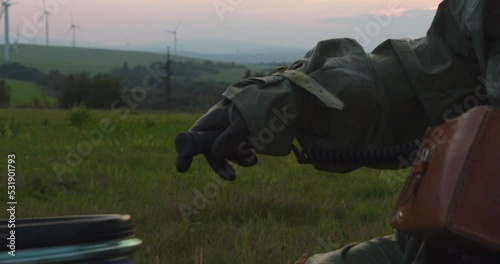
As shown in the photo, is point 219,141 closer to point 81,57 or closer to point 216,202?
point 216,202

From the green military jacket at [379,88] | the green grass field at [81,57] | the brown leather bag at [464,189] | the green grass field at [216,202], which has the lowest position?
the green grass field at [81,57]

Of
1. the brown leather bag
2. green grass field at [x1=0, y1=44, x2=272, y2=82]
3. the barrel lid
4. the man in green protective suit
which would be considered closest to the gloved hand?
the man in green protective suit

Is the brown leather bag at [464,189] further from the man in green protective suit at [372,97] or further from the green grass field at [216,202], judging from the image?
the green grass field at [216,202]

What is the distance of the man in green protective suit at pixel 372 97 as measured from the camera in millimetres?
1449

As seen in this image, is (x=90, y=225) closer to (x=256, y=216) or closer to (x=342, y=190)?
(x=256, y=216)

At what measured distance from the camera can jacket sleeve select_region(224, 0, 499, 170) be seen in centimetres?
150

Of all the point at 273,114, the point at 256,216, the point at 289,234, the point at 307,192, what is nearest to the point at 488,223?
the point at 273,114

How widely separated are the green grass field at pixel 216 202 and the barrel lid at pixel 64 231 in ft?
6.47

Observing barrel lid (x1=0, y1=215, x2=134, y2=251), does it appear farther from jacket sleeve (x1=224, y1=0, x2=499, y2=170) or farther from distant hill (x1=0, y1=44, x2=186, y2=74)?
distant hill (x1=0, y1=44, x2=186, y2=74)

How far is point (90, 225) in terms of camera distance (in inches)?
34.6

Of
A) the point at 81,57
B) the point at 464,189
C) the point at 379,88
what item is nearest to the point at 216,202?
the point at 379,88

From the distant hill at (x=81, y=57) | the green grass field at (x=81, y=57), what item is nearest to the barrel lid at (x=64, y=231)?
the green grass field at (x=81, y=57)

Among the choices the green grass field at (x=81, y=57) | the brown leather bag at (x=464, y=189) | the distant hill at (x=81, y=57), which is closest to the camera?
the brown leather bag at (x=464, y=189)

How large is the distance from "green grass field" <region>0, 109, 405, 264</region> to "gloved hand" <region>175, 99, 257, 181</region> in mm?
1480
